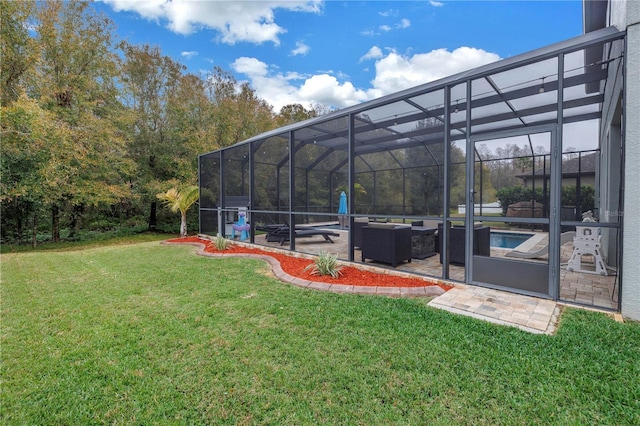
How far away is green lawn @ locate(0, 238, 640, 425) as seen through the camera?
180 cm

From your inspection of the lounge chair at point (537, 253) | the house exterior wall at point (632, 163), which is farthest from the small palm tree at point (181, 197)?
the house exterior wall at point (632, 163)

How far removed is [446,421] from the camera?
67.1 inches

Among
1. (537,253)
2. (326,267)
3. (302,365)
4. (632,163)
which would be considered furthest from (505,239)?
(302,365)

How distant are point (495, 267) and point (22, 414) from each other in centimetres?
477

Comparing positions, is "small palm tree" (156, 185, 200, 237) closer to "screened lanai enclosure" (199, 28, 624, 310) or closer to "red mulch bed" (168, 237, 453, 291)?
"screened lanai enclosure" (199, 28, 624, 310)

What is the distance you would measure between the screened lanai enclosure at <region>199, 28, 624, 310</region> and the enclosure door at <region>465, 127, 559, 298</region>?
0.05ft

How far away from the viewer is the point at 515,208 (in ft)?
14.8

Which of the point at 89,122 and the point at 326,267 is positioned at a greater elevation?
the point at 89,122

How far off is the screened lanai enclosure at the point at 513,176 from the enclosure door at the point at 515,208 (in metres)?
0.02

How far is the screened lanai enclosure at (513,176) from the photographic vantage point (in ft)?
11.8

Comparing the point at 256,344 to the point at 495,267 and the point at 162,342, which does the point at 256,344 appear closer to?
the point at 162,342

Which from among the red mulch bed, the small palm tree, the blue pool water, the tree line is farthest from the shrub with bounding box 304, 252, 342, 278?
the tree line

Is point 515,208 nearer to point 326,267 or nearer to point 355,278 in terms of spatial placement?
point 355,278

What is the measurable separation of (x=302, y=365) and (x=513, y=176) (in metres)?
4.82
